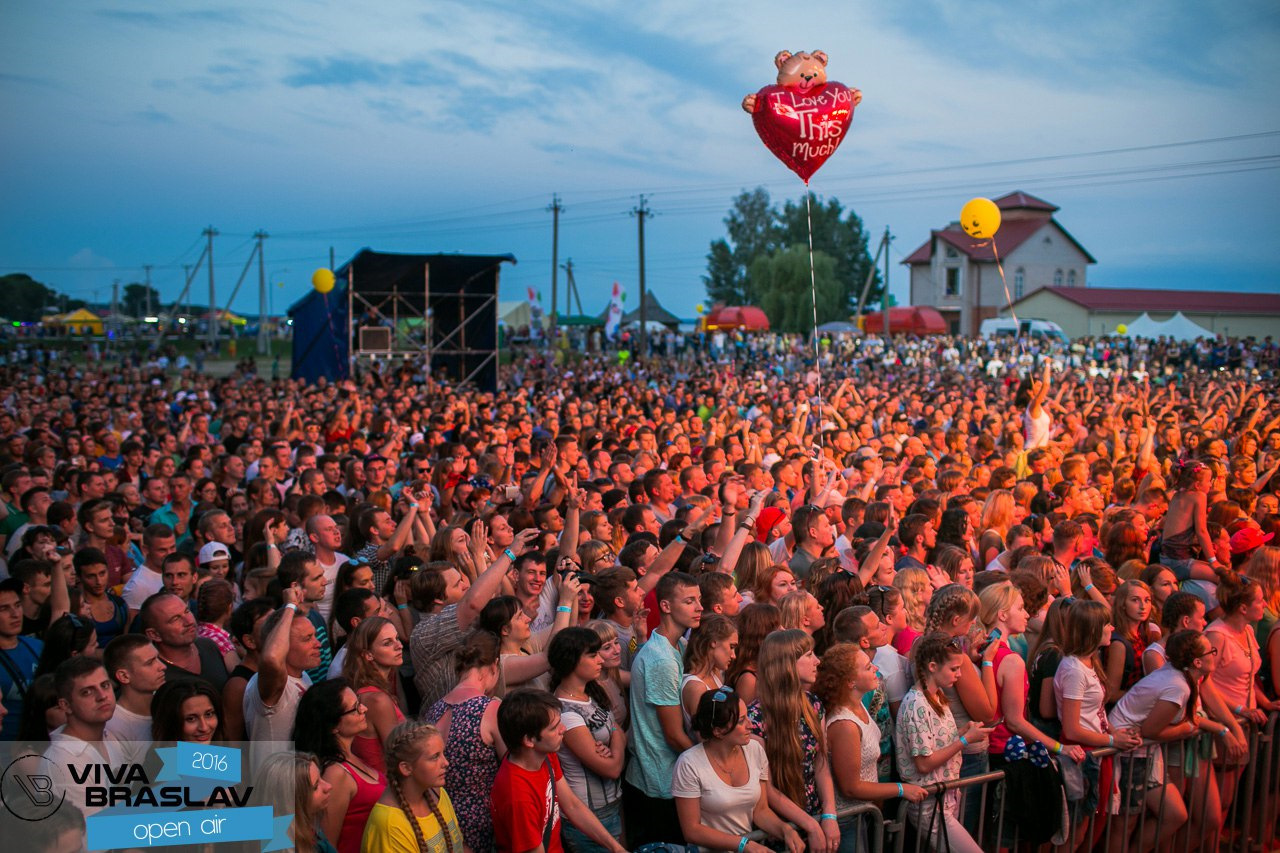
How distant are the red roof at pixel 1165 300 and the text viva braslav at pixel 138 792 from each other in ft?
183

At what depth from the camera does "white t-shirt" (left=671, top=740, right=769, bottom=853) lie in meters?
3.74

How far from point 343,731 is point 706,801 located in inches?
51.6

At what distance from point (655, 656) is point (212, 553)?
10.7ft

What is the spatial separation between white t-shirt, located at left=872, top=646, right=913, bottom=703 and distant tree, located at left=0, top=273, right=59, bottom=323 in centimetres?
9156

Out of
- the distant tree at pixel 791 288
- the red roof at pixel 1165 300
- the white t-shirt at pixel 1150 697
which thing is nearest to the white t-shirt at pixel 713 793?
the white t-shirt at pixel 1150 697

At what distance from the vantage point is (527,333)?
157ft

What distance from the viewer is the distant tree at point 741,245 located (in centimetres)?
8088

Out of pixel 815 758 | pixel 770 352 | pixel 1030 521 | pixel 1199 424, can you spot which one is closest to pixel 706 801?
pixel 815 758

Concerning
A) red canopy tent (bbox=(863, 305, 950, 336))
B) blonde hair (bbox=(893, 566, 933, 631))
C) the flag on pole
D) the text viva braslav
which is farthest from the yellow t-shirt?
red canopy tent (bbox=(863, 305, 950, 336))

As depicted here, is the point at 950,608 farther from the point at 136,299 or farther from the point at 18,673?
the point at 136,299

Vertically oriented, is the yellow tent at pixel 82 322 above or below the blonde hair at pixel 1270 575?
above

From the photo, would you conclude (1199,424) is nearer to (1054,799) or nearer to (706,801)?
(1054,799)

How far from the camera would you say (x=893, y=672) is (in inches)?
180

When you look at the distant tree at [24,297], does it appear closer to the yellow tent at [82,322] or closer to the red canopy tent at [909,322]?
the yellow tent at [82,322]
